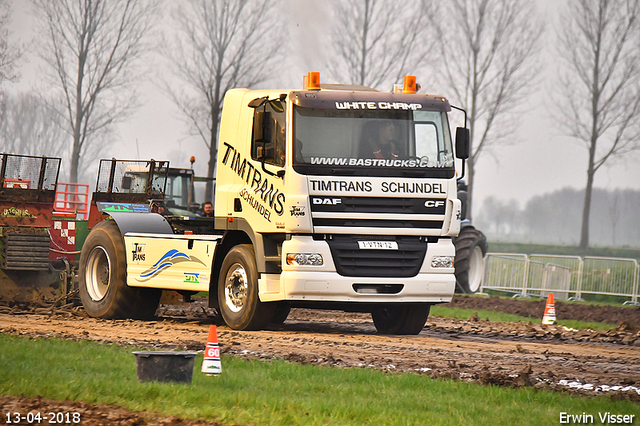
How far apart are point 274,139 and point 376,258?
214 cm

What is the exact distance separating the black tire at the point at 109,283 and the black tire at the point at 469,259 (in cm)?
1135

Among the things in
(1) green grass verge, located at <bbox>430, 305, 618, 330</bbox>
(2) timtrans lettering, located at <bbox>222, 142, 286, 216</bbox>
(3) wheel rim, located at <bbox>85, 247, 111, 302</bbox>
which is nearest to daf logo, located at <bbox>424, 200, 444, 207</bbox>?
(2) timtrans lettering, located at <bbox>222, 142, 286, 216</bbox>

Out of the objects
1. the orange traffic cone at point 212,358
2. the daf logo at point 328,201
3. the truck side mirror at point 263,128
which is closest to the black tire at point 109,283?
the truck side mirror at point 263,128

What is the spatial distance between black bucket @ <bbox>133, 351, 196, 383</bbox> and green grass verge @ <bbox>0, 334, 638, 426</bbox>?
0.11 meters

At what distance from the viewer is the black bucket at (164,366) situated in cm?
778

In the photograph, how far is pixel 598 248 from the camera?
4169 centimetres

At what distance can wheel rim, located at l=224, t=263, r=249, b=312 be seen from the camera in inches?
513

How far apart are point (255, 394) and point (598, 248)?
36.6 m

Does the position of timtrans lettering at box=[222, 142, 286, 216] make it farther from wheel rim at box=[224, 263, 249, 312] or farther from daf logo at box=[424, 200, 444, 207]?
daf logo at box=[424, 200, 444, 207]

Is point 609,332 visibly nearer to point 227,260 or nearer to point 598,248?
point 227,260

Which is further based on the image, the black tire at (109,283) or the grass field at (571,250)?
the grass field at (571,250)

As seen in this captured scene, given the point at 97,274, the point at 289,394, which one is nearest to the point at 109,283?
the point at 97,274

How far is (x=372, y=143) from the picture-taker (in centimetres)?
1238

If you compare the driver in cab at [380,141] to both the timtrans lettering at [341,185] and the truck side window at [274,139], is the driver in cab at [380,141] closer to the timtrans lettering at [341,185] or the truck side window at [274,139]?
the timtrans lettering at [341,185]
